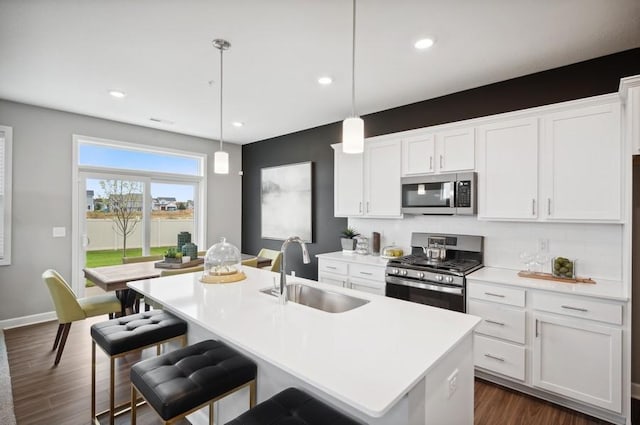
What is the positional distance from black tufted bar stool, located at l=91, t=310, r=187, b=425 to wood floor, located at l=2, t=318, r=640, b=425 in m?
0.26

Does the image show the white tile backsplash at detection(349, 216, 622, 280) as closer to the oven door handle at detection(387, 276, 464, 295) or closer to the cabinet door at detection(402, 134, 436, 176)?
the cabinet door at detection(402, 134, 436, 176)

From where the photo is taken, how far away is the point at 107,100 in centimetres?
378

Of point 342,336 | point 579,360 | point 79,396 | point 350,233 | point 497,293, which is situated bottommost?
point 79,396

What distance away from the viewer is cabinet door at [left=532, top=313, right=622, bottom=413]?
2139 mm

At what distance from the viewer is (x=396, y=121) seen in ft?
13.1

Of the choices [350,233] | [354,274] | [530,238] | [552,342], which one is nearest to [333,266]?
[354,274]

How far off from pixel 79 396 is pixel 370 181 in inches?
133

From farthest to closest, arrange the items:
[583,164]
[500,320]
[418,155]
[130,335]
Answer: [418,155] < [500,320] < [583,164] < [130,335]

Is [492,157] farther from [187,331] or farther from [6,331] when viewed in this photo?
[6,331]

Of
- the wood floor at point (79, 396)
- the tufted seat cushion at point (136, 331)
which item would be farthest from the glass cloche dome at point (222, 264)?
the wood floor at point (79, 396)

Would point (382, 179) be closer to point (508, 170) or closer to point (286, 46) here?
point (508, 170)

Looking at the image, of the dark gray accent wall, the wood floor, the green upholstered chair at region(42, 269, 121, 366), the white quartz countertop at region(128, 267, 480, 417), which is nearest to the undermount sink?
the white quartz countertop at region(128, 267, 480, 417)

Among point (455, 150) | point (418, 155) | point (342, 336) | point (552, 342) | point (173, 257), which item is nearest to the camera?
point (342, 336)

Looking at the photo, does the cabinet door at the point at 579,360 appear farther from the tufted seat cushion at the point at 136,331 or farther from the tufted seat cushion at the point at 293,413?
the tufted seat cushion at the point at 136,331
